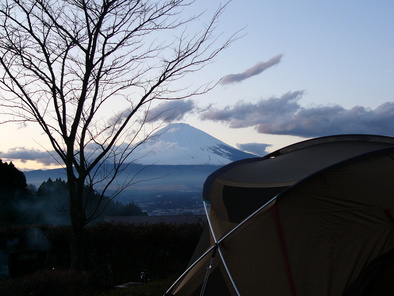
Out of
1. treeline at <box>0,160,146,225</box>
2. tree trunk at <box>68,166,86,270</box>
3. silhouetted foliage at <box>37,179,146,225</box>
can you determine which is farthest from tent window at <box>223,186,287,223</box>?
treeline at <box>0,160,146,225</box>

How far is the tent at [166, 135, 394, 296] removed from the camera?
4.55 metres

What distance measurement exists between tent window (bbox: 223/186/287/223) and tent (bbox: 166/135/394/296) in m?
0.01

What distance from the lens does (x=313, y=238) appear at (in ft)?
15.2

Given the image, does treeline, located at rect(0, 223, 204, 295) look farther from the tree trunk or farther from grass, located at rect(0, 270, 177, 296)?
grass, located at rect(0, 270, 177, 296)

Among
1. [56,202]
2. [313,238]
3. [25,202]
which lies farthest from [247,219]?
[25,202]

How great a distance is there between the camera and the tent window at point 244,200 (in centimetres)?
512

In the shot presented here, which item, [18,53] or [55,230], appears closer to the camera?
[18,53]

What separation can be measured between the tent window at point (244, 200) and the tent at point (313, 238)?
0.04ft

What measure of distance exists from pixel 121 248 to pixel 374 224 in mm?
7206

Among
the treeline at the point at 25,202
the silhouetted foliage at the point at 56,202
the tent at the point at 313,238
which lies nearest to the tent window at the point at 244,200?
the tent at the point at 313,238

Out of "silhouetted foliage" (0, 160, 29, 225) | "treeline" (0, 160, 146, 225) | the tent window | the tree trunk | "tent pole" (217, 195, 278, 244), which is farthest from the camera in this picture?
"silhouetted foliage" (0, 160, 29, 225)

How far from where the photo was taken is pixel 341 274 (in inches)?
179

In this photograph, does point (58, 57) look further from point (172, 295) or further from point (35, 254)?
point (172, 295)

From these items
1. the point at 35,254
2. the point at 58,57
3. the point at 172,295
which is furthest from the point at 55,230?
the point at 172,295
